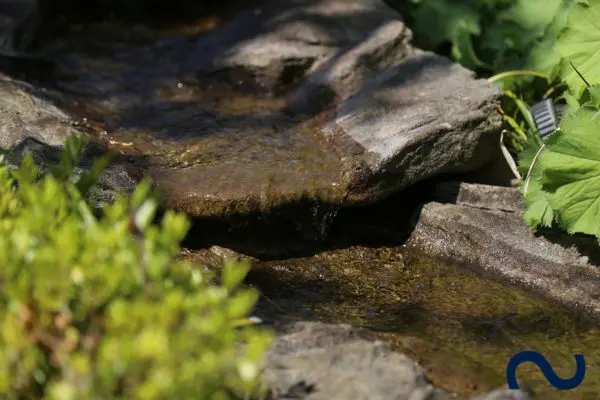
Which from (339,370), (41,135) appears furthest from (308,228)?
(339,370)

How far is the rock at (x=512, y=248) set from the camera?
13.3 ft

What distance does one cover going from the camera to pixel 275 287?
3.99 meters

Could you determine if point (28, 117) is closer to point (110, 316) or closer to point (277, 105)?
point (277, 105)

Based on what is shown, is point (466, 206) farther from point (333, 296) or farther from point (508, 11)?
point (508, 11)

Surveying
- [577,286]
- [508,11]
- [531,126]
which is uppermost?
[508,11]

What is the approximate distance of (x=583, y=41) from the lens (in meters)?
4.43

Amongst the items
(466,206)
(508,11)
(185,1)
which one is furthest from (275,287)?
(185,1)

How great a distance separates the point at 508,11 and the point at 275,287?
2959mm

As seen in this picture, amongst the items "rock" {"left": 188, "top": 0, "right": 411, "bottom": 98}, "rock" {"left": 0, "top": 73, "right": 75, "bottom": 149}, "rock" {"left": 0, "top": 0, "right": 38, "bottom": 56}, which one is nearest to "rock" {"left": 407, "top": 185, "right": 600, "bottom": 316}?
"rock" {"left": 188, "top": 0, "right": 411, "bottom": 98}

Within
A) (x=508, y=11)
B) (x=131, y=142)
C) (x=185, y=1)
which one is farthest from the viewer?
Result: (x=185, y=1)
